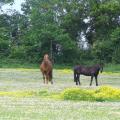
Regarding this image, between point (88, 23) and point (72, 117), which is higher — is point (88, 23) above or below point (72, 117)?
above

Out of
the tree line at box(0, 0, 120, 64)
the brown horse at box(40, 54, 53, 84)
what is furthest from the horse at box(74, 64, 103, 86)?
the tree line at box(0, 0, 120, 64)

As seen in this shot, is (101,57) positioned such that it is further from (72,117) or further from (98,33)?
(72,117)

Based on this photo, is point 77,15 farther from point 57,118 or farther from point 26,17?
point 57,118

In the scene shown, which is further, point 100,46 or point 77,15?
point 77,15

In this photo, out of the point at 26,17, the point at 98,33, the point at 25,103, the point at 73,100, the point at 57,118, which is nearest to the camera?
the point at 57,118

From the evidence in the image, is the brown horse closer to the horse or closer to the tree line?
the horse

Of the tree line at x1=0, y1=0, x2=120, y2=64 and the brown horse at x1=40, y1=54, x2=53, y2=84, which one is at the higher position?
the tree line at x1=0, y1=0, x2=120, y2=64

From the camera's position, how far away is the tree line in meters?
77.4

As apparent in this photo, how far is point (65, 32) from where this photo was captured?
270 ft

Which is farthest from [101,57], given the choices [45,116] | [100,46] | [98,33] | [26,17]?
[45,116]

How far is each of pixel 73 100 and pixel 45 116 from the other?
7.24 meters

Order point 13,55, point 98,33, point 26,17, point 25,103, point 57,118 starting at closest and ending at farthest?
1. point 57,118
2. point 25,103
3. point 13,55
4. point 98,33
5. point 26,17

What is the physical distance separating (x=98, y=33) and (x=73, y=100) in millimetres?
59481

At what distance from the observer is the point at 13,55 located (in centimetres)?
7762
